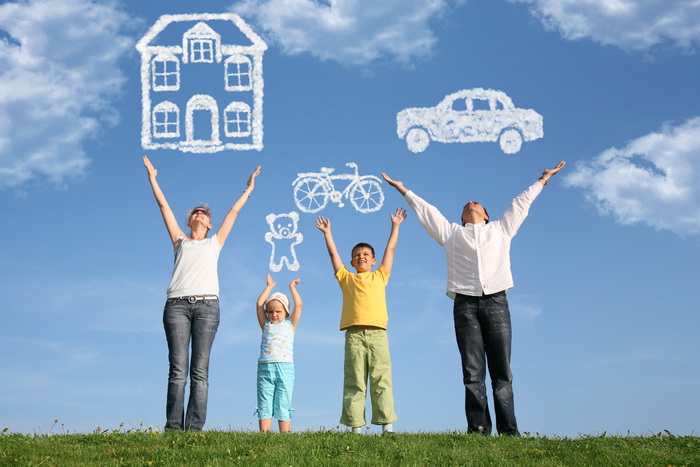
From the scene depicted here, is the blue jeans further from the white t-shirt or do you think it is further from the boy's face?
the boy's face

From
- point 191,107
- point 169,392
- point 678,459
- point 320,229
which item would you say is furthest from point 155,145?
point 678,459

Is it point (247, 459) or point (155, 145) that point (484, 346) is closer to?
point (247, 459)

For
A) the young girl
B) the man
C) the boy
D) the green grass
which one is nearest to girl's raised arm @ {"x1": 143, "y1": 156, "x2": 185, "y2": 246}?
the young girl

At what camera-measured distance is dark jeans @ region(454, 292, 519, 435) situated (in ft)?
31.2

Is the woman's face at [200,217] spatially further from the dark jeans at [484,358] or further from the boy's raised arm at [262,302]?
the dark jeans at [484,358]

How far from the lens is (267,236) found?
12.5 meters

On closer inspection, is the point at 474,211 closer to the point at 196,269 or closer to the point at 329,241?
the point at 329,241

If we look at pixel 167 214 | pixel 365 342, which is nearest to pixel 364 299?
pixel 365 342

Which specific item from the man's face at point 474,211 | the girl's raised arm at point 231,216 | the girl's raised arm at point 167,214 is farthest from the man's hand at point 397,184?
the girl's raised arm at point 167,214

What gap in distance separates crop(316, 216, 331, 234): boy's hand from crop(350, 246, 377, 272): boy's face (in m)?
0.58

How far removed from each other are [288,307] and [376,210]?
101 inches

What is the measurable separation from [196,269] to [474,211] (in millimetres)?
3875

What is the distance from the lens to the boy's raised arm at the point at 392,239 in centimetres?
1047

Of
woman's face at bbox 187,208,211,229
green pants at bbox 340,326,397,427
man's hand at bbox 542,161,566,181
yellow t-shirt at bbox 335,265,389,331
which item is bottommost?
green pants at bbox 340,326,397,427
